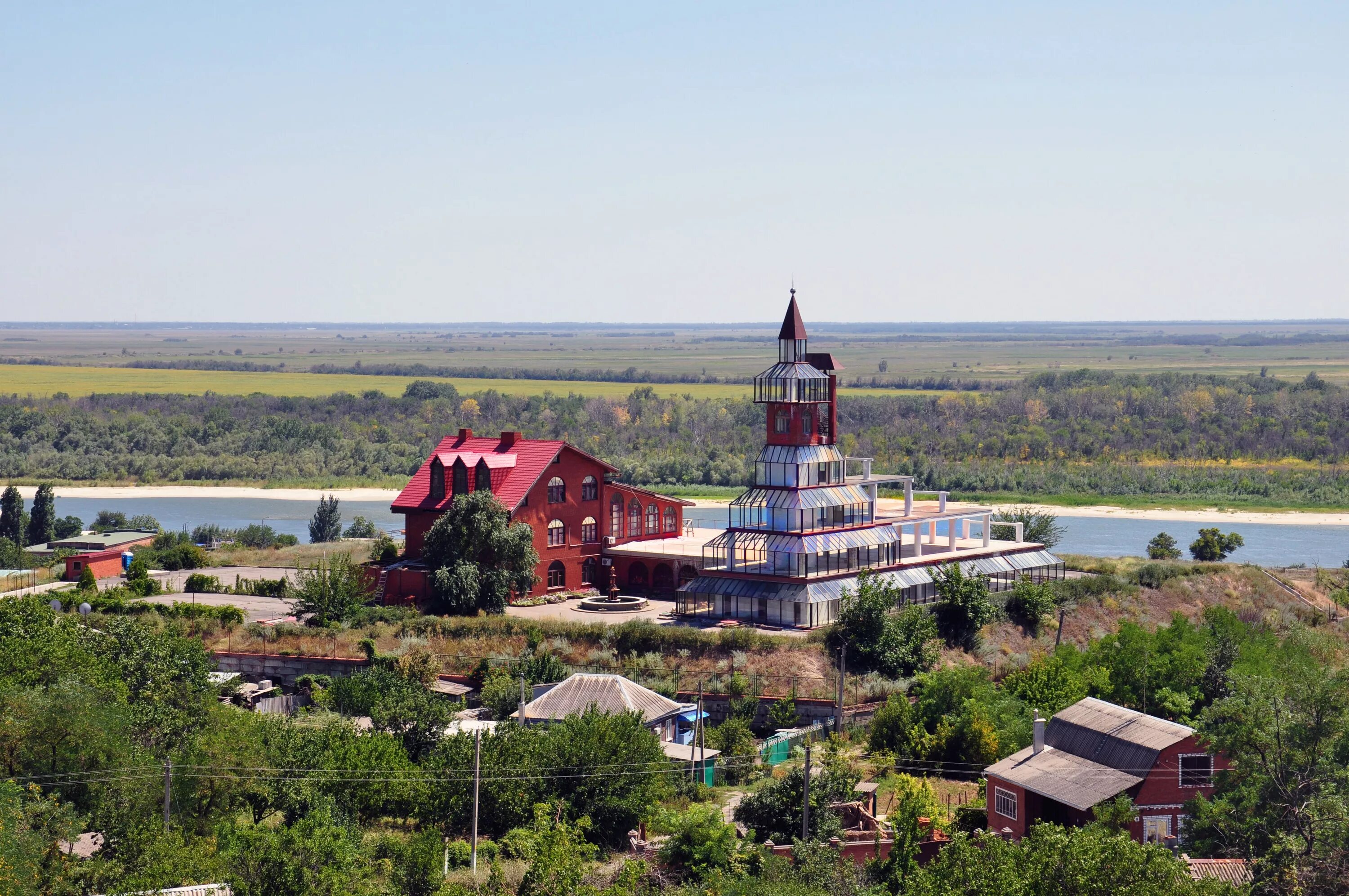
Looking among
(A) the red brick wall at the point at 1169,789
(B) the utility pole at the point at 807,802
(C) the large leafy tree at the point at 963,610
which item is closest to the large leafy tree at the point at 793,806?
(B) the utility pole at the point at 807,802

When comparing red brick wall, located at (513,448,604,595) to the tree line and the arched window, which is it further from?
the tree line

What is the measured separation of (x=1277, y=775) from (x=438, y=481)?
36.0 metres

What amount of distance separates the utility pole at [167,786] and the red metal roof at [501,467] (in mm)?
23488

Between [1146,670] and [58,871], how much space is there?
29.3 metres

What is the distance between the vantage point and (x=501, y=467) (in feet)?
201

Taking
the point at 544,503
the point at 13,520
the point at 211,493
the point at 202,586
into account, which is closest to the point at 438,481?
the point at 544,503

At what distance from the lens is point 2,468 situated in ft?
424

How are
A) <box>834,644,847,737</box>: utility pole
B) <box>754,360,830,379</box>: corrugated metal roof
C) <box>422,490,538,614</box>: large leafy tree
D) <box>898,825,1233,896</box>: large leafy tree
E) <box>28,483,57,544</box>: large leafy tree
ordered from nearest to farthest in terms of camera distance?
<box>898,825,1233,896</box>: large leafy tree → <box>834,644,847,737</box>: utility pole → <box>422,490,538,614</box>: large leafy tree → <box>754,360,830,379</box>: corrugated metal roof → <box>28,483,57,544</box>: large leafy tree

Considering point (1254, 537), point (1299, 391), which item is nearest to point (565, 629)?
point (1254, 537)

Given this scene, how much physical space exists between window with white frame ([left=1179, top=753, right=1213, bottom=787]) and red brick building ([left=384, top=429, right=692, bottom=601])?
1078 inches

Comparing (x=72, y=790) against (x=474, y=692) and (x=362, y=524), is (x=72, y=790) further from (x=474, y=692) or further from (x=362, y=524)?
(x=362, y=524)

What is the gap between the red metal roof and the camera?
60.3m

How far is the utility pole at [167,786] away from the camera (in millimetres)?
35344

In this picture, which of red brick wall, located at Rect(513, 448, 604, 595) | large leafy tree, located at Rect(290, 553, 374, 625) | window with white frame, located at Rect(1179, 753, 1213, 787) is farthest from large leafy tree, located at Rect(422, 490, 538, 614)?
window with white frame, located at Rect(1179, 753, 1213, 787)
